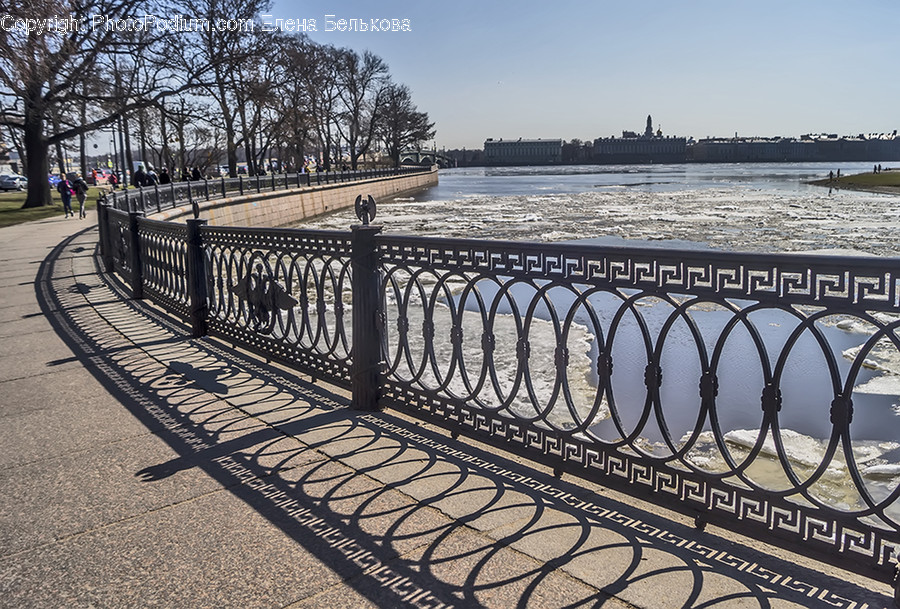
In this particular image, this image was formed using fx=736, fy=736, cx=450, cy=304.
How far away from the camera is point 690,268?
354 centimetres

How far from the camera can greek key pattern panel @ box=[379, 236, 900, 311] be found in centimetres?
271

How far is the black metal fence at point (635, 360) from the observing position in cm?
287

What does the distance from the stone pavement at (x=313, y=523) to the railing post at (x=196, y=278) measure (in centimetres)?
191

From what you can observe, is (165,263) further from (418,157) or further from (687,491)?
(418,157)

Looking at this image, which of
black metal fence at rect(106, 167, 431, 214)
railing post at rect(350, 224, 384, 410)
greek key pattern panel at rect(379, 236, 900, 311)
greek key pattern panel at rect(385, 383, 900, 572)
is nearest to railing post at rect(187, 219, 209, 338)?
railing post at rect(350, 224, 384, 410)

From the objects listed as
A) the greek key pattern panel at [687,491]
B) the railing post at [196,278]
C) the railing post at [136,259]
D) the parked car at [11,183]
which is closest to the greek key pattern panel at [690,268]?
the greek key pattern panel at [687,491]

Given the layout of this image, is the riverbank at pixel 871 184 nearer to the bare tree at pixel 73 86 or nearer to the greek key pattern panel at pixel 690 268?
the bare tree at pixel 73 86

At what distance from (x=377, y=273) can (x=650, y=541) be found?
2.49 meters

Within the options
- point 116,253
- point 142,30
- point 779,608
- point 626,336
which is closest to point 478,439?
point 779,608

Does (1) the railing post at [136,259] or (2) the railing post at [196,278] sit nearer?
(2) the railing post at [196,278]

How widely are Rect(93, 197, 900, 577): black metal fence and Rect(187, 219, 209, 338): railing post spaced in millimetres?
Answer: 22

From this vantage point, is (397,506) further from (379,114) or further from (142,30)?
(379,114)

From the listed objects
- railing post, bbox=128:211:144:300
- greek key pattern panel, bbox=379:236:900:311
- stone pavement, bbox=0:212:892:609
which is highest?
greek key pattern panel, bbox=379:236:900:311

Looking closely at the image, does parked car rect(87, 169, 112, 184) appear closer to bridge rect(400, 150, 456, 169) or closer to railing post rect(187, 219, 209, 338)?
bridge rect(400, 150, 456, 169)
